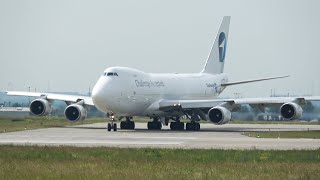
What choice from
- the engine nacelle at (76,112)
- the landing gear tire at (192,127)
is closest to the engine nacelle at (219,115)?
the landing gear tire at (192,127)

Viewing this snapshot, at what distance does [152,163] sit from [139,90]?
114 ft

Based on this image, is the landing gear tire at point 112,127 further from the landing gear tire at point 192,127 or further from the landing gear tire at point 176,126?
the landing gear tire at point 176,126

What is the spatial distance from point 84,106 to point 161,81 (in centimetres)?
633

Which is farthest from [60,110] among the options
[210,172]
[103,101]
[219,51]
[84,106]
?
[210,172]

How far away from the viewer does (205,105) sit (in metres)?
66.1

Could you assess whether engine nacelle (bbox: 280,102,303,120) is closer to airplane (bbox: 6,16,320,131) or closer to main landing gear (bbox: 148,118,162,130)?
airplane (bbox: 6,16,320,131)

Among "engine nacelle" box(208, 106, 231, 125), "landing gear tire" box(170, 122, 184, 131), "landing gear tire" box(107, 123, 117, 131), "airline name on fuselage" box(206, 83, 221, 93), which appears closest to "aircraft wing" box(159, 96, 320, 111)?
"engine nacelle" box(208, 106, 231, 125)

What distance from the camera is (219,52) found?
8288cm

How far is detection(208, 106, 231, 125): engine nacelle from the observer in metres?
63.5

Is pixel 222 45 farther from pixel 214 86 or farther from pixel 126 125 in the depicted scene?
pixel 126 125

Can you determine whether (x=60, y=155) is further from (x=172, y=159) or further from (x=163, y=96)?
(x=163, y=96)

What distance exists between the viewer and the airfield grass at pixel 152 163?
26500 millimetres

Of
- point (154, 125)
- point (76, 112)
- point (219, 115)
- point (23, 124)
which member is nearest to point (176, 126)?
point (154, 125)

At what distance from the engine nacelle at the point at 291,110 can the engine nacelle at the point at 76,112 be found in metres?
14.8
